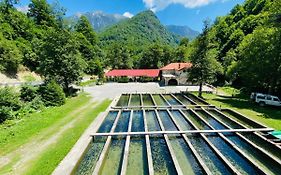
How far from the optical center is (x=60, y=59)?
34.4 m

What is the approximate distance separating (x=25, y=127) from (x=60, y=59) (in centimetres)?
1904

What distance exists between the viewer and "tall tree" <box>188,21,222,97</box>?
105 feet

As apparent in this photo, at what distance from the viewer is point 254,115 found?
21078mm

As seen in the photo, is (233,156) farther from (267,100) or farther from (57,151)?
(267,100)

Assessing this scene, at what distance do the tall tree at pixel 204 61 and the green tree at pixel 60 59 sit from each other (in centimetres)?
1841

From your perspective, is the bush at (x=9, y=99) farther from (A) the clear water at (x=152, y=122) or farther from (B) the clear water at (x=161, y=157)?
(B) the clear water at (x=161, y=157)

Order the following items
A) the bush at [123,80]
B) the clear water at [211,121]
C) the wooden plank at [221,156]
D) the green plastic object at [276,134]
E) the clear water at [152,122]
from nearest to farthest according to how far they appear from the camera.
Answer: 1. the wooden plank at [221,156]
2. the green plastic object at [276,134]
3. the clear water at [152,122]
4. the clear water at [211,121]
5. the bush at [123,80]

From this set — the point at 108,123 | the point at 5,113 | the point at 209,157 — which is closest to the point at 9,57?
the point at 5,113

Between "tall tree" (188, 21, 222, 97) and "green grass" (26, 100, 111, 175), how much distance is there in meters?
19.2

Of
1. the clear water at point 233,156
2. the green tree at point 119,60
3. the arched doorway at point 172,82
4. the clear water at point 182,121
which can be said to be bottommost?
the clear water at point 233,156

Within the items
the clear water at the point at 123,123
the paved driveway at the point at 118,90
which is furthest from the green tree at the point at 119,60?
the clear water at the point at 123,123

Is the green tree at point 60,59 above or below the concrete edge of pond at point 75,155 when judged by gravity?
above

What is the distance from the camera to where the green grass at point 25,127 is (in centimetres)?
1405

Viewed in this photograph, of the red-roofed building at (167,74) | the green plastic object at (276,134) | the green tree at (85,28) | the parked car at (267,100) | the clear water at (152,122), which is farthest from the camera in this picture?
the green tree at (85,28)
